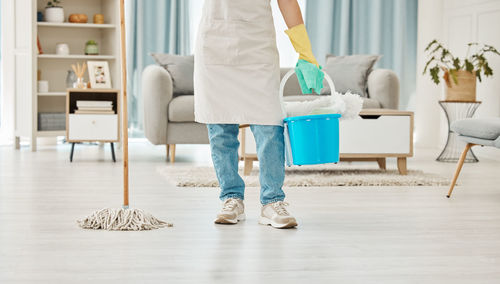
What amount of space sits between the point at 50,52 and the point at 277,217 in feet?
13.2

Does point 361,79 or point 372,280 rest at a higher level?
point 361,79

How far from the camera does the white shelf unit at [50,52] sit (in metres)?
5.36

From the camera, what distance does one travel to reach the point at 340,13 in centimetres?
683

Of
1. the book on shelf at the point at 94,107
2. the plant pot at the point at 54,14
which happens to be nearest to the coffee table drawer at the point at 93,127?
the book on shelf at the point at 94,107

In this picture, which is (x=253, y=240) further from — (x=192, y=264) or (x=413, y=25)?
(x=413, y=25)

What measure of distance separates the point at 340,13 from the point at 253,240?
504 cm

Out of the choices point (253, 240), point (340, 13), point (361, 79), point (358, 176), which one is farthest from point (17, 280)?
point (340, 13)

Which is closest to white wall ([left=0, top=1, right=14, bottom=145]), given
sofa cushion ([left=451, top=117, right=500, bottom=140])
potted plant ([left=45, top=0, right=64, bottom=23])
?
potted plant ([left=45, top=0, right=64, bottom=23])

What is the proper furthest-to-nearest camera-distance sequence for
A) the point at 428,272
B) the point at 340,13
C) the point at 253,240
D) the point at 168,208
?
the point at 340,13, the point at 168,208, the point at 253,240, the point at 428,272

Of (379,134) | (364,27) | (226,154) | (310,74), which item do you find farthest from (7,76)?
(310,74)

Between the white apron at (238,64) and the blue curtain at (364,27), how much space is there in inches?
175

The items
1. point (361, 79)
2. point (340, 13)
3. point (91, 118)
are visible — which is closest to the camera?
point (91, 118)

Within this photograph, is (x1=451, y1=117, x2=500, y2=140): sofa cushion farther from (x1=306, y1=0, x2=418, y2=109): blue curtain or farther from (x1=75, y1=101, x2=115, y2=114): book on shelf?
(x1=306, y1=0, x2=418, y2=109): blue curtain

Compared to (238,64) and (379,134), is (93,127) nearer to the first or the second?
(379,134)
